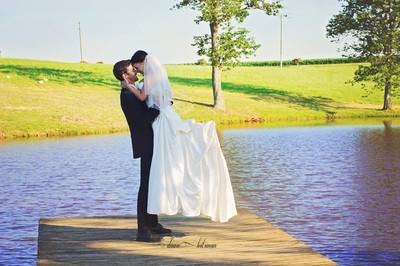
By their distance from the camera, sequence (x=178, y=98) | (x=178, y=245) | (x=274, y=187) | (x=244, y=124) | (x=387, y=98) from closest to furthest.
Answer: (x=178, y=245) → (x=274, y=187) → (x=244, y=124) → (x=178, y=98) → (x=387, y=98)

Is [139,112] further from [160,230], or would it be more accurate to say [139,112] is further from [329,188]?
[329,188]

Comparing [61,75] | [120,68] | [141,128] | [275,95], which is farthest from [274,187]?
[61,75]

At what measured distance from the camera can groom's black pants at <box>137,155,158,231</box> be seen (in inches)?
460

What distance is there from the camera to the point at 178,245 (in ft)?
37.3

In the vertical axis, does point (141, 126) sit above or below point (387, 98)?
above

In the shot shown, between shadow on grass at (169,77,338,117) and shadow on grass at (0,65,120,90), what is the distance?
811 cm

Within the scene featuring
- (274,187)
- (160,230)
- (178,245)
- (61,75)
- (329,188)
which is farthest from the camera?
(61,75)

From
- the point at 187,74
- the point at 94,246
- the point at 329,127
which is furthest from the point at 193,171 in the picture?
the point at 187,74

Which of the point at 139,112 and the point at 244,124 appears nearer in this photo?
the point at 139,112

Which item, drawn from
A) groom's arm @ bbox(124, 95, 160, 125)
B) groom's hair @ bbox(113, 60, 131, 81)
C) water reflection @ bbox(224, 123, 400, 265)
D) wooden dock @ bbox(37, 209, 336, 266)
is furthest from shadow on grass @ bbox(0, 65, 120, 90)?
groom's arm @ bbox(124, 95, 160, 125)

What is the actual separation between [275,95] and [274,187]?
49697 mm

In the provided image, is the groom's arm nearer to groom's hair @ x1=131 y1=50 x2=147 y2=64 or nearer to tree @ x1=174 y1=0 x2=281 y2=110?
groom's hair @ x1=131 y1=50 x2=147 y2=64

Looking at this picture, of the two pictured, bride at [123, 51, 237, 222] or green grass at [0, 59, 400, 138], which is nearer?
bride at [123, 51, 237, 222]

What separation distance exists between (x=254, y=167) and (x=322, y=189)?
646 centimetres
